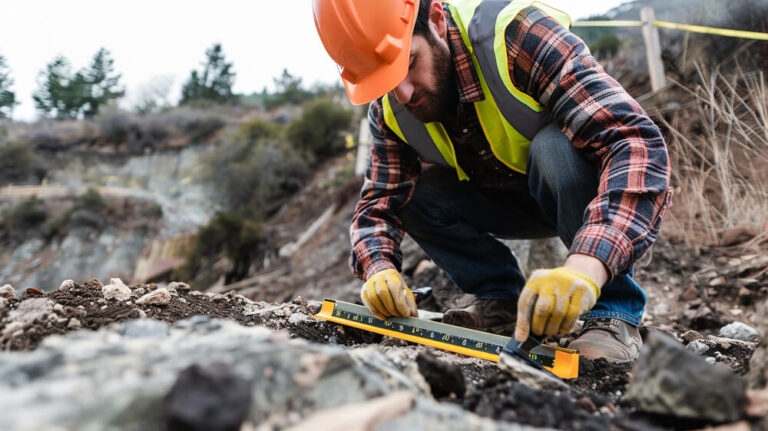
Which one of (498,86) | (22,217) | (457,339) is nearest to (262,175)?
(22,217)

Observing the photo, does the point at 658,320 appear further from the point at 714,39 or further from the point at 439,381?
the point at 714,39

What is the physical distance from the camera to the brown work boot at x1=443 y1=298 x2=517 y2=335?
2.14 m

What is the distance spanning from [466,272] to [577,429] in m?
1.51

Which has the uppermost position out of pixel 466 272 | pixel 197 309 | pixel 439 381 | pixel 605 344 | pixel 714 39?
pixel 714 39

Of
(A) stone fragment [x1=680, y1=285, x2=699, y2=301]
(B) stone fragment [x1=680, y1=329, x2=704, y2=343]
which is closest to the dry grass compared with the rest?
(A) stone fragment [x1=680, y1=285, x2=699, y2=301]

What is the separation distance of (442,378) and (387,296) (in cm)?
80

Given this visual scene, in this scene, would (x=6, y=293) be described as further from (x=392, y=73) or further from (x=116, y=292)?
(x=392, y=73)

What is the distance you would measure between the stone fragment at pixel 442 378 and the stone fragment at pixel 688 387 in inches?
14.6

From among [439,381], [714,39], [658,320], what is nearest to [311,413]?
[439,381]

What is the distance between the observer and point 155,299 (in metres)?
1.65

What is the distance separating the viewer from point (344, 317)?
1.92 metres

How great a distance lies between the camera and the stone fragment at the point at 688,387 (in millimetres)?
769

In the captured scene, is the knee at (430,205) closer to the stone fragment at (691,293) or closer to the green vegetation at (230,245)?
the stone fragment at (691,293)

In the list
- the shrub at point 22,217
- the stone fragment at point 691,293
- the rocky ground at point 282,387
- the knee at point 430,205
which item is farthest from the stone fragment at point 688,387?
the shrub at point 22,217
